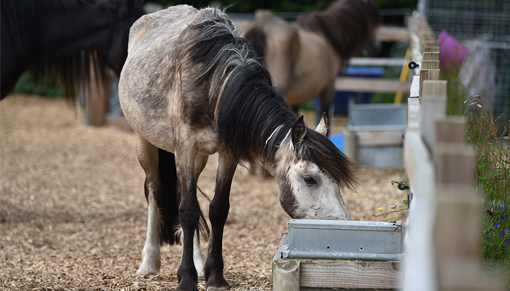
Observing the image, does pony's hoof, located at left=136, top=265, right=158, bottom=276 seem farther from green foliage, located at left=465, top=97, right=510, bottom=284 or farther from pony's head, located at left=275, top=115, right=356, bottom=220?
green foliage, located at left=465, top=97, right=510, bottom=284

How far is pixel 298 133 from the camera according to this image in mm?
2646

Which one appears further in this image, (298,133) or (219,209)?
(219,209)

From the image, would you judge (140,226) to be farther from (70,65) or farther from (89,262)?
(70,65)

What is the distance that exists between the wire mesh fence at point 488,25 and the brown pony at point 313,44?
1.49 m

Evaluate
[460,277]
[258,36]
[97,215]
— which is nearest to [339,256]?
[460,277]

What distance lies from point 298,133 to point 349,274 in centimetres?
70

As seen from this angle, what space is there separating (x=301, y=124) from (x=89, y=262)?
2072 mm

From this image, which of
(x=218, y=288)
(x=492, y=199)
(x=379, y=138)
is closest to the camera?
(x=492, y=199)

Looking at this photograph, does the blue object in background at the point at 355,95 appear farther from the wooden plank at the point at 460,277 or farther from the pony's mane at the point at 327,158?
the wooden plank at the point at 460,277

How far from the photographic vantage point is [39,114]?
36.7 ft

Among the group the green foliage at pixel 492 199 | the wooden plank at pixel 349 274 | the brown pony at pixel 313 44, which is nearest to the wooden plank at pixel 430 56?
the green foliage at pixel 492 199

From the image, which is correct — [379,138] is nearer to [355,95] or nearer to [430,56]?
Result: [430,56]

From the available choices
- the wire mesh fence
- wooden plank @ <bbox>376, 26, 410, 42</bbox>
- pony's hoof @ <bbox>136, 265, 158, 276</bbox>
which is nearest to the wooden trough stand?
pony's hoof @ <bbox>136, 265, 158, 276</bbox>

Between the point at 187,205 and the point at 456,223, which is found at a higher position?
the point at 456,223
